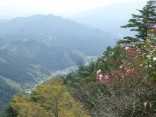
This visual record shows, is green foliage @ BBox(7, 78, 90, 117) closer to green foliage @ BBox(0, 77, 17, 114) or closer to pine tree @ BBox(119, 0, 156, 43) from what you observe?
pine tree @ BBox(119, 0, 156, 43)

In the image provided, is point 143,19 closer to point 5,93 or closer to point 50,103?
point 50,103

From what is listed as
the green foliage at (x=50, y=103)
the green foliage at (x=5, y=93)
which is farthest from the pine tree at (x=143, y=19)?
the green foliage at (x=5, y=93)

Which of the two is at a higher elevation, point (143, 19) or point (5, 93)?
point (143, 19)

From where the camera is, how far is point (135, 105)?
7.23m

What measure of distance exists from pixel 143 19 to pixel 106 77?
49.7 feet

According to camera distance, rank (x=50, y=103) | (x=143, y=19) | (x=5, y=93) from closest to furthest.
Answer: (x=143, y=19) < (x=50, y=103) < (x=5, y=93)

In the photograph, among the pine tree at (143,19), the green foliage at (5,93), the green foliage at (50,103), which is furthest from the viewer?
the green foliage at (5,93)

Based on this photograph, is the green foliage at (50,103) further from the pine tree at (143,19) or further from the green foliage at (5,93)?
the green foliage at (5,93)

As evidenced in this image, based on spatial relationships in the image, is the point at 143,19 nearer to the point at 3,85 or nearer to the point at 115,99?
the point at 115,99

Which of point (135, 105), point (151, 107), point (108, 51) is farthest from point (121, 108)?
point (108, 51)

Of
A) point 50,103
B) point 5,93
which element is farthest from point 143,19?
point 5,93

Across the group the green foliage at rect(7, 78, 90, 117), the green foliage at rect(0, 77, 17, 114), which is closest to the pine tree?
the green foliage at rect(7, 78, 90, 117)

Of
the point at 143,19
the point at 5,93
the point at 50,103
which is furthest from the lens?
the point at 5,93

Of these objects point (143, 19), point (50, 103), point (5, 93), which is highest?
point (143, 19)
